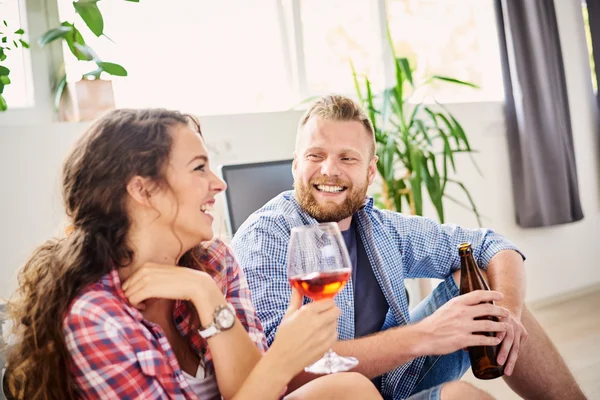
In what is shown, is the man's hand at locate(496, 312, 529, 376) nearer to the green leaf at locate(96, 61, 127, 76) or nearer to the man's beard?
the man's beard

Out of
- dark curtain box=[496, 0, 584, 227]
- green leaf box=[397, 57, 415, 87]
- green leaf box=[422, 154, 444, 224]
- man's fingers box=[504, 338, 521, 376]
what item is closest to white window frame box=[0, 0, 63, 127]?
green leaf box=[397, 57, 415, 87]

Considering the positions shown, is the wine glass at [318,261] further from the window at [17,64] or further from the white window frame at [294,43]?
the white window frame at [294,43]

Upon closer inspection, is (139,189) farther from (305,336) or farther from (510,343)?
(510,343)

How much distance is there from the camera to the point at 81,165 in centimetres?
117

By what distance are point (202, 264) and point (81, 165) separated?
0.31 m

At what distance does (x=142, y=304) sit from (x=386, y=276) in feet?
2.66

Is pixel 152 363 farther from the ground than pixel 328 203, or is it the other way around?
pixel 328 203

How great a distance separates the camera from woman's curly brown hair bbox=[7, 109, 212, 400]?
103 centimetres

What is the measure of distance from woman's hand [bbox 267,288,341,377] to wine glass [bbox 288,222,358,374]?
0.03 m

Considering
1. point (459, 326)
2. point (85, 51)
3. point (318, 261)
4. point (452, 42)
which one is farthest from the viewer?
point (452, 42)

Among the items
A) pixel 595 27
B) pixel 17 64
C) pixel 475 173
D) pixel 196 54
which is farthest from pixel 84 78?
pixel 595 27

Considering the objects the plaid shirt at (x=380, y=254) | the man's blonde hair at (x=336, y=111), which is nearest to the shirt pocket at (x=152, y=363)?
the plaid shirt at (x=380, y=254)

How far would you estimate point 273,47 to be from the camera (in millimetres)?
3307

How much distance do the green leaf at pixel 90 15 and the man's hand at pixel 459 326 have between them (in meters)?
1.57
